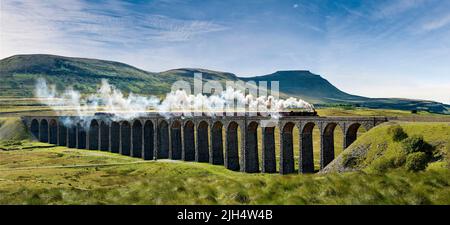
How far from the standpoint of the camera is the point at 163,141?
91.6 m

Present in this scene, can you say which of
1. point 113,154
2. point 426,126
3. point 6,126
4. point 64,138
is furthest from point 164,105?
point 426,126

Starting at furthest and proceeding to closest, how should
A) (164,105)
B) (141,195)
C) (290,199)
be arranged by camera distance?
(164,105), (141,195), (290,199)

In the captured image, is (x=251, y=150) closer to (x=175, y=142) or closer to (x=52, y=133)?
(x=175, y=142)

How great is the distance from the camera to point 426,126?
44.3m

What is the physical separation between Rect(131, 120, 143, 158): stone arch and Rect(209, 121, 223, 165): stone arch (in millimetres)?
27858

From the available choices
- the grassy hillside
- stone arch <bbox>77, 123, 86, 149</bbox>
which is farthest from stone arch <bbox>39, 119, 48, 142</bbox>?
the grassy hillside

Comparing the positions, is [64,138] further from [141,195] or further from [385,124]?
[141,195]

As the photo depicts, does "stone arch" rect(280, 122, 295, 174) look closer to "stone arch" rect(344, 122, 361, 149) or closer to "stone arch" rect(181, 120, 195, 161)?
"stone arch" rect(344, 122, 361, 149)

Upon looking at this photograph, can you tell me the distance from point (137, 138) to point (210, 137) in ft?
94.6

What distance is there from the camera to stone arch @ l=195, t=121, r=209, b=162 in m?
81.3

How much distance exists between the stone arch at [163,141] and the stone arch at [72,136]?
44606mm

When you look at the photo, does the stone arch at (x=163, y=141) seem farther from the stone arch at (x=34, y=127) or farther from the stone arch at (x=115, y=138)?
the stone arch at (x=34, y=127)
